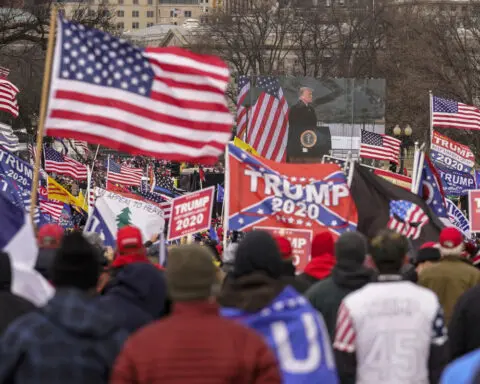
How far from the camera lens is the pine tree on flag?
1719 cm

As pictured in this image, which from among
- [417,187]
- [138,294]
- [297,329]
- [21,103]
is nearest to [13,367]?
[297,329]

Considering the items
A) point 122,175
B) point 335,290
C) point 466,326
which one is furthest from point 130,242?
point 122,175

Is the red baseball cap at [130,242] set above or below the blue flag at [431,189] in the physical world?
above

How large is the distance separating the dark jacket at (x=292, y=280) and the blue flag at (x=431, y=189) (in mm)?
5200

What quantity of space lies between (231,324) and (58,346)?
2.16ft

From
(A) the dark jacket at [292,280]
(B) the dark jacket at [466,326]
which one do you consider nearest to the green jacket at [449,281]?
(A) the dark jacket at [292,280]

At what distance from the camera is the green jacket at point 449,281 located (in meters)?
9.66

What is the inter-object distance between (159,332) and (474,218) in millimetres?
12575

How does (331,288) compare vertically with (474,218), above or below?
above

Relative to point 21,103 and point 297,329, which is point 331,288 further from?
point 21,103

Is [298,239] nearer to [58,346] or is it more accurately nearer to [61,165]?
[58,346]

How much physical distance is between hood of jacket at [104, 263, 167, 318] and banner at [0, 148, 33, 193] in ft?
30.5

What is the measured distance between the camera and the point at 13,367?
5617mm

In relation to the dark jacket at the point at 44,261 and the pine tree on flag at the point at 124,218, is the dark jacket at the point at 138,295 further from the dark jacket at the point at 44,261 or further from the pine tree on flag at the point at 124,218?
the pine tree on flag at the point at 124,218
